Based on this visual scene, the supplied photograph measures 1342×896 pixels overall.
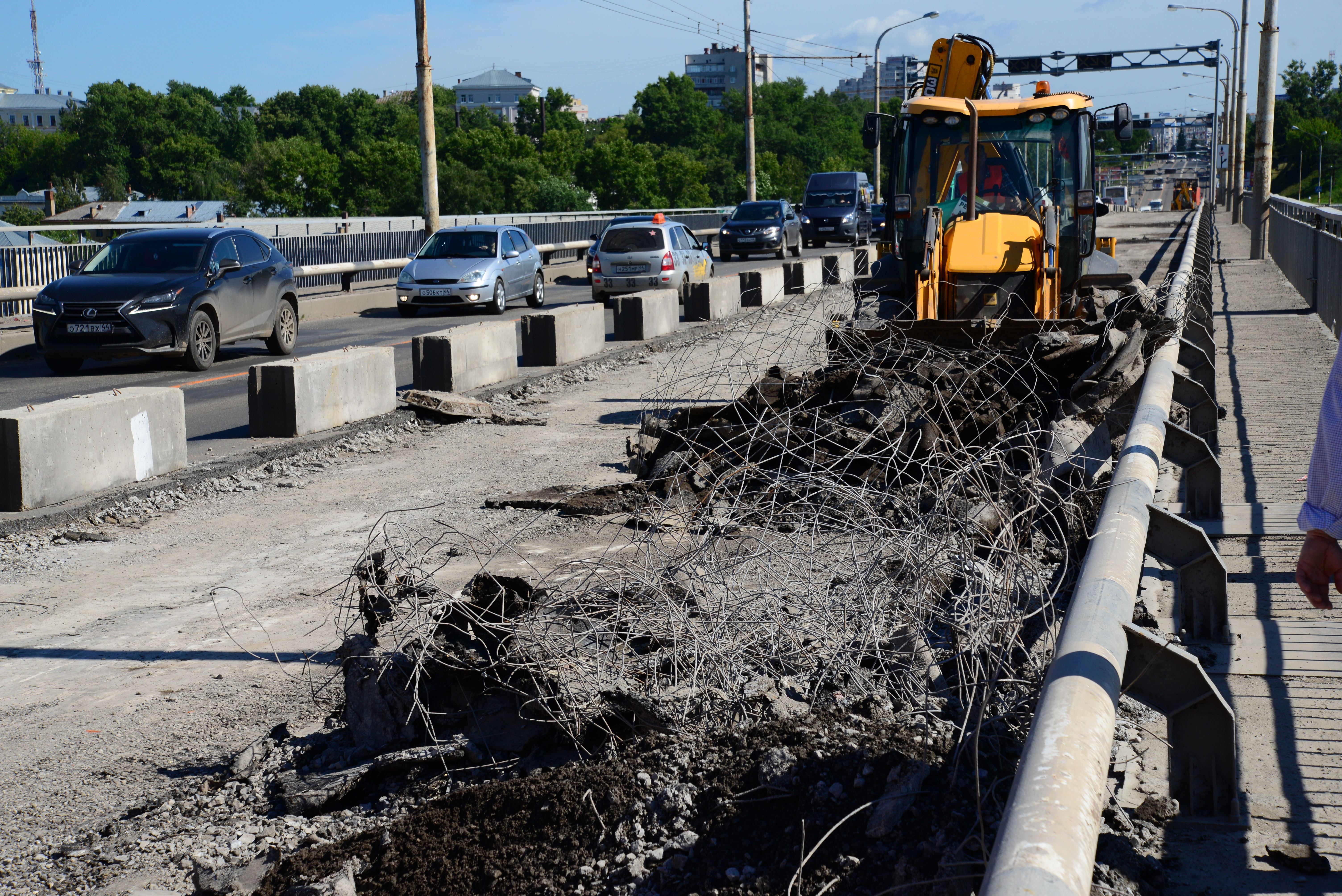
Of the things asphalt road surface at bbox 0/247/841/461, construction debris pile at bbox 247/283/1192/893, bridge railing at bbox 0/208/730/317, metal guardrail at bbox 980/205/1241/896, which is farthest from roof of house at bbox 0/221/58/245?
metal guardrail at bbox 980/205/1241/896

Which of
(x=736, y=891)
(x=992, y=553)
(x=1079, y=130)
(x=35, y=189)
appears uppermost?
(x=35, y=189)

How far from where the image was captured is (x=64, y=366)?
1667 cm

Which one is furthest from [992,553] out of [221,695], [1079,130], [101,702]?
[1079,130]

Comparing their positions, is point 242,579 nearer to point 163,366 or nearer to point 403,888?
point 403,888

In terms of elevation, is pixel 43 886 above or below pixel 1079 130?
below

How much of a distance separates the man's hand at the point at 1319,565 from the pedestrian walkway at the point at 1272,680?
0.77 metres

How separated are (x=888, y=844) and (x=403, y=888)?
127 cm

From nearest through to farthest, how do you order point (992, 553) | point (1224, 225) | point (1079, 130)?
1. point (992, 553)
2. point (1079, 130)
3. point (1224, 225)

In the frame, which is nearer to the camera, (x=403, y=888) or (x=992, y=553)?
(x=403, y=888)

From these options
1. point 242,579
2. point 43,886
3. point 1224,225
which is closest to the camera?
point 43,886

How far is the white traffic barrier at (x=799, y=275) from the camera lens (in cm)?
2473

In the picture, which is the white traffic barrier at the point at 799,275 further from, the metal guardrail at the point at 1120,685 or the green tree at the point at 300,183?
the green tree at the point at 300,183

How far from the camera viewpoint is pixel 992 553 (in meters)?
4.42

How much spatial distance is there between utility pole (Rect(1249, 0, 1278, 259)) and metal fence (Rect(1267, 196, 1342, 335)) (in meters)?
2.12
